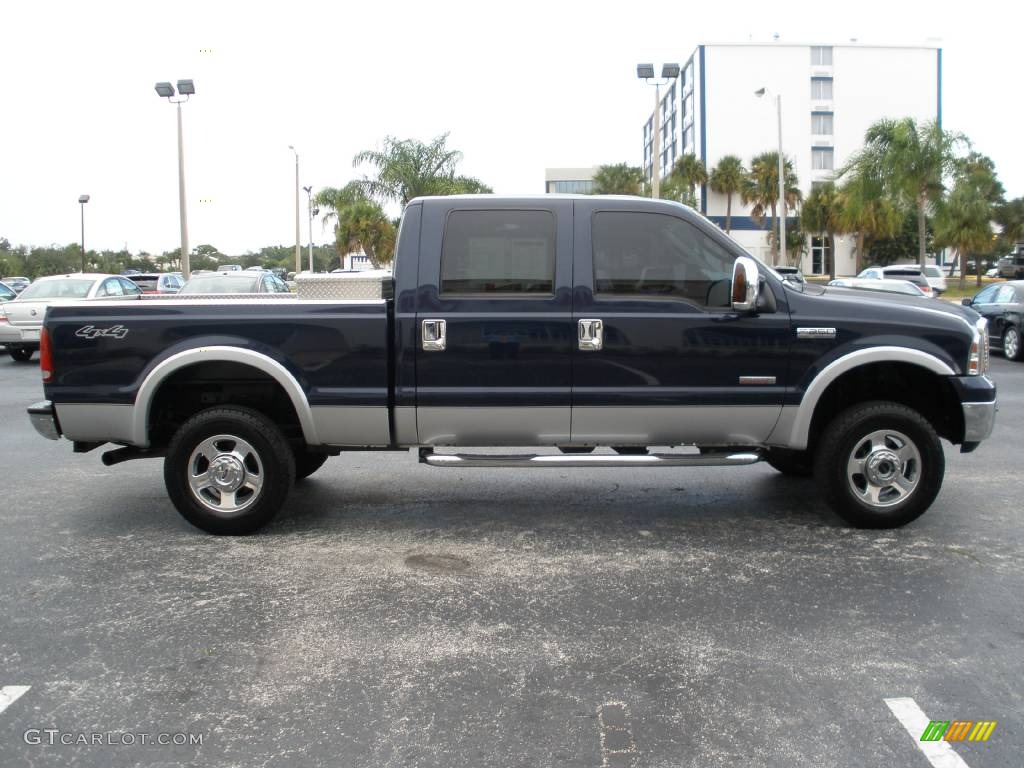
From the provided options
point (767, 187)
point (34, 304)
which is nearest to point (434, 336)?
point (34, 304)

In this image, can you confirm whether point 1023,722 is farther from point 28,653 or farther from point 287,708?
point 28,653

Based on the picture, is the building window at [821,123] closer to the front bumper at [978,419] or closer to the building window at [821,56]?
the building window at [821,56]

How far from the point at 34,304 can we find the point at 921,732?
18290 millimetres

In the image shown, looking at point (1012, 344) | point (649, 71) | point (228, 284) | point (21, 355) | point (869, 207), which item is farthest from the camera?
point (869, 207)

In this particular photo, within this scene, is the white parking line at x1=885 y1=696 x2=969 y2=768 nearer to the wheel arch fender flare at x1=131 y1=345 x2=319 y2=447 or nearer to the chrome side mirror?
the chrome side mirror

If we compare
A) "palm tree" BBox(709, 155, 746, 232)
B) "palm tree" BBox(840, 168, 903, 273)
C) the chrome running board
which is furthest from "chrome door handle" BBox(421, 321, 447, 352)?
"palm tree" BBox(709, 155, 746, 232)

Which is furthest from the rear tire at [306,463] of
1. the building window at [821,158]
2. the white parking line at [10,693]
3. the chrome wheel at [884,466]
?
the building window at [821,158]

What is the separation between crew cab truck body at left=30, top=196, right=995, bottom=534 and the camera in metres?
5.82

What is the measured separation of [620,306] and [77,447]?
11.8ft

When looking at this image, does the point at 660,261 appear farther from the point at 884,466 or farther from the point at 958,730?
the point at 958,730

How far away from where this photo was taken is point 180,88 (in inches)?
1155

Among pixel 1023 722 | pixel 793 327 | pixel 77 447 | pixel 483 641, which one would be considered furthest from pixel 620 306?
pixel 77 447

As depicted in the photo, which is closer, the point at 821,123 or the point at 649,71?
the point at 649,71

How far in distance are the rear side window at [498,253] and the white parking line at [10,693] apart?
10.1ft
